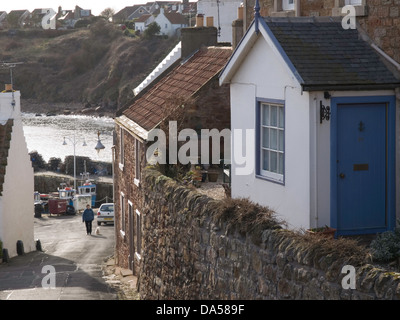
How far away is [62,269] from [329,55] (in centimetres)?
1497

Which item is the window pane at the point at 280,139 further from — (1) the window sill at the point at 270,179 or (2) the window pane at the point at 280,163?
(1) the window sill at the point at 270,179

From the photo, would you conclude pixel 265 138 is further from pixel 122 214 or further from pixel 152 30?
pixel 152 30

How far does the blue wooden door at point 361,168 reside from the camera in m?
10.9

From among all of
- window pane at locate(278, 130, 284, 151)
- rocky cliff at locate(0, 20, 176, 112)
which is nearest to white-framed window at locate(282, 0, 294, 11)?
window pane at locate(278, 130, 284, 151)

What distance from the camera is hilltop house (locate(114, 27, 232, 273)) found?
691 inches

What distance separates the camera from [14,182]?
91.9 ft

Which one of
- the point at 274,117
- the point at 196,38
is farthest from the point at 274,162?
the point at 196,38

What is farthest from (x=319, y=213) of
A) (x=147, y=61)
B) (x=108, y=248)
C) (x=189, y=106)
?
(x=147, y=61)

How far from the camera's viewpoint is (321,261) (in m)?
7.68

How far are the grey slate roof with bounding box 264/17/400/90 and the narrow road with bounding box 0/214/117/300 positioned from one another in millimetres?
7478

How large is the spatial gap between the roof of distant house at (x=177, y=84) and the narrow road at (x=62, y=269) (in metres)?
3.95

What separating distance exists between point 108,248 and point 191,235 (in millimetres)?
20706

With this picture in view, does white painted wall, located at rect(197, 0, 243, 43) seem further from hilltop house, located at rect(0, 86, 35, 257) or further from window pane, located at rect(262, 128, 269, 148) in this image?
window pane, located at rect(262, 128, 269, 148)

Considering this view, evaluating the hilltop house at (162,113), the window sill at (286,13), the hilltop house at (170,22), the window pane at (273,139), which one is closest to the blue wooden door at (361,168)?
the window pane at (273,139)
